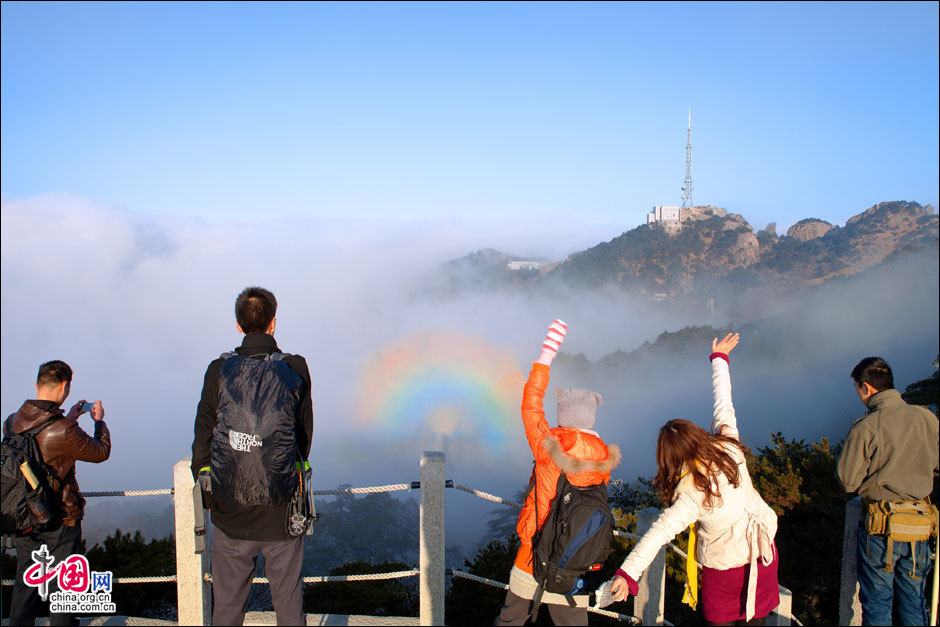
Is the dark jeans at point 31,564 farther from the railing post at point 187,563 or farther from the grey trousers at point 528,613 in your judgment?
the grey trousers at point 528,613

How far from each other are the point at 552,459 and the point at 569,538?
42 cm

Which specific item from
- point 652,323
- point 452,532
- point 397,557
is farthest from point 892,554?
point 652,323

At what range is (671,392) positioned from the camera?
107375mm

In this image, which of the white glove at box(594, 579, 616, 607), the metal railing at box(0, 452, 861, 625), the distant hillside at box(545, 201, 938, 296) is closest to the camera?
the white glove at box(594, 579, 616, 607)

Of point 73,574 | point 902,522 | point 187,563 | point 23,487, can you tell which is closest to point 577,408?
point 902,522

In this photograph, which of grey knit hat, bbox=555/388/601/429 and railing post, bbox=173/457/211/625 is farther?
railing post, bbox=173/457/211/625

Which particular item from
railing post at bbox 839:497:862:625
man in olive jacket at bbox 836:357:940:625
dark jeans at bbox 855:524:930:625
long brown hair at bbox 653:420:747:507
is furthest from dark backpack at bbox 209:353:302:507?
railing post at bbox 839:497:862:625

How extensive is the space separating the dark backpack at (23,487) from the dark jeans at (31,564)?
5.9 inches

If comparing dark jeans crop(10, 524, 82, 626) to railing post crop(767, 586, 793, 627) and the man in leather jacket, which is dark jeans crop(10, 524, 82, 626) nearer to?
the man in leather jacket

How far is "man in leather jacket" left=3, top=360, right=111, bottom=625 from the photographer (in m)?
3.66

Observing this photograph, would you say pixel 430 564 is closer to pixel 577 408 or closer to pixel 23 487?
pixel 577 408

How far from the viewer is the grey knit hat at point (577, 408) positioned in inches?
123

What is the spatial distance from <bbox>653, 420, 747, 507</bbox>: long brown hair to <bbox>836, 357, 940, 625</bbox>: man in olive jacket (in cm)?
122

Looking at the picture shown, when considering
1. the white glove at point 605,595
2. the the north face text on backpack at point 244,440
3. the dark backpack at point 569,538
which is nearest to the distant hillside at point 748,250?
the dark backpack at point 569,538
